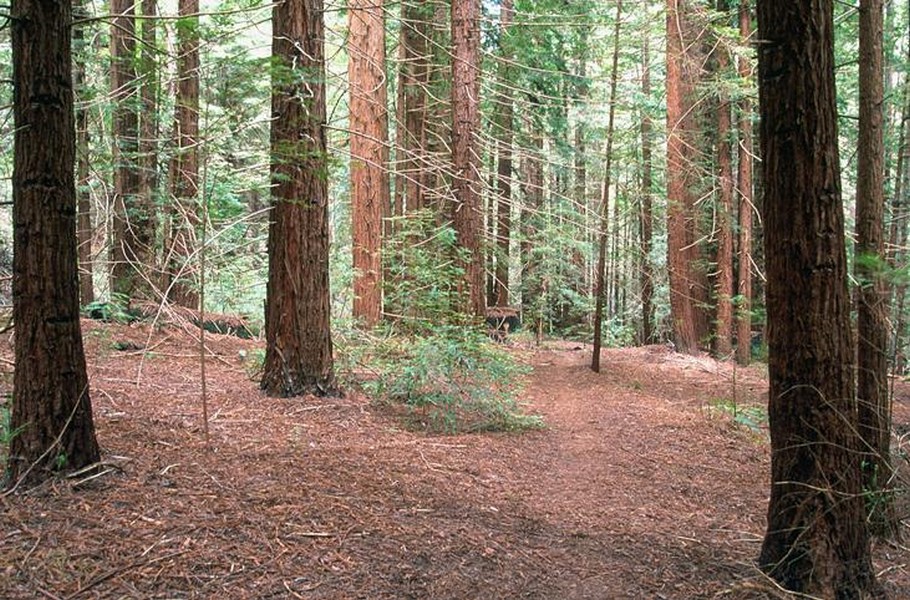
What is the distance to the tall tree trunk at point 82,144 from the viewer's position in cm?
668

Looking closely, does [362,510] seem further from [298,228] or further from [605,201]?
[605,201]

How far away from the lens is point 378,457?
5426mm

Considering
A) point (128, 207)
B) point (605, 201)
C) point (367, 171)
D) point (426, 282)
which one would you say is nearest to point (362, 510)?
point (426, 282)

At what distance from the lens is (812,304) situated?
336cm

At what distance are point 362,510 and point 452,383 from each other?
3.53m

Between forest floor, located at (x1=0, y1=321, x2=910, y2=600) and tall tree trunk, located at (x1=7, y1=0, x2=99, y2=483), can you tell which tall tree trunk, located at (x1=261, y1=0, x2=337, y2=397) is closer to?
forest floor, located at (x1=0, y1=321, x2=910, y2=600)

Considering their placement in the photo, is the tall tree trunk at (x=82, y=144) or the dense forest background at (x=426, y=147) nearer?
the tall tree trunk at (x=82, y=144)

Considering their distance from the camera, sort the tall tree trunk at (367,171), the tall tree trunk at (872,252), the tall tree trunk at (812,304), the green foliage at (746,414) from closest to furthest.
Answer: the tall tree trunk at (812,304), the tall tree trunk at (872,252), the green foliage at (746,414), the tall tree trunk at (367,171)

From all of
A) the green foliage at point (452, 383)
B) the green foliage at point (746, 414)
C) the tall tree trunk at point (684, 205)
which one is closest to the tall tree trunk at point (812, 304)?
the green foliage at point (452, 383)

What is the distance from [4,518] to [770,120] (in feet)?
14.8

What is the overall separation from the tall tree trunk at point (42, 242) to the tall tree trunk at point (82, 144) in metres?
0.36

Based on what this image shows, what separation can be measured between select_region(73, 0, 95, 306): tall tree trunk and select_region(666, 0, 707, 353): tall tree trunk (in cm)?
1114

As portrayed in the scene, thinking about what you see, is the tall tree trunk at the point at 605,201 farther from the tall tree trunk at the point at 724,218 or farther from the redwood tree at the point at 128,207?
the redwood tree at the point at 128,207

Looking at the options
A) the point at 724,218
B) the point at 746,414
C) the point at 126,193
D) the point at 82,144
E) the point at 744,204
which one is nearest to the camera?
the point at 82,144
